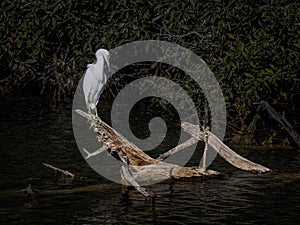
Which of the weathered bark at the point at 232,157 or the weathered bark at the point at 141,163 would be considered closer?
the weathered bark at the point at 141,163

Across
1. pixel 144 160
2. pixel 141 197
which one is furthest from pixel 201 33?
pixel 141 197

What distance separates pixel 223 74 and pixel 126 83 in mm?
10161

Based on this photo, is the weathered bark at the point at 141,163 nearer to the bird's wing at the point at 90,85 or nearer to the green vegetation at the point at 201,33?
the bird's wing at the point at 90,85

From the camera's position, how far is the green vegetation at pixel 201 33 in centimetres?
2161

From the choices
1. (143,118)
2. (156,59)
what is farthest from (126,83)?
(156,59)

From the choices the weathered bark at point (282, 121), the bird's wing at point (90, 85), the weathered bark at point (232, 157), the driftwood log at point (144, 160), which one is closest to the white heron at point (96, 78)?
the bird's wing at point (90, 85)

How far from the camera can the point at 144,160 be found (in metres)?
18.6

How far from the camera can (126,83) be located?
104 ft

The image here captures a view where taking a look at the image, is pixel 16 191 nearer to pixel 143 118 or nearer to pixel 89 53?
pixel 89 53

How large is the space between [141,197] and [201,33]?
793 cm

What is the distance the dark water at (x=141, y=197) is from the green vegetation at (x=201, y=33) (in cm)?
225

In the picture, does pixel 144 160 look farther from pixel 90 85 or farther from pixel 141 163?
pixel 90 85

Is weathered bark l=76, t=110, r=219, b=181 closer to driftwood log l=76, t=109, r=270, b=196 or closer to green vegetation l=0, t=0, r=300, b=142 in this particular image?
driftwood log l=76, t=109, r=270, b=196

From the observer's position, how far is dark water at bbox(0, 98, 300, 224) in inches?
622
